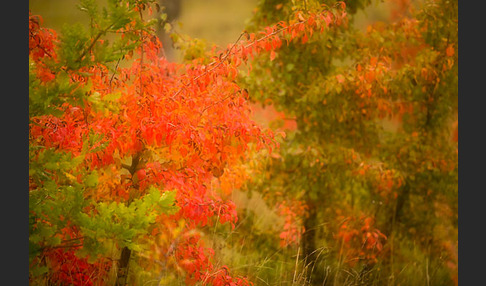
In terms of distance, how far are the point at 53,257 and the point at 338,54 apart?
296 centimetres

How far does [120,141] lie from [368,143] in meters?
2.65

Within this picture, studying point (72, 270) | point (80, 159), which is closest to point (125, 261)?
point (72, 270)

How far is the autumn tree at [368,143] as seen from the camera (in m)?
4.65

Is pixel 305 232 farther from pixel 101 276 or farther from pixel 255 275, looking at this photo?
pixel 101 276

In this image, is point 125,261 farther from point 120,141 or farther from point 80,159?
point 80,159

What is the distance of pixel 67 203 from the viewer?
2912 millimetres

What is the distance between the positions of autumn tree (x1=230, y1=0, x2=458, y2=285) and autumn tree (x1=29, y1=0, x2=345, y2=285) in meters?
0.95

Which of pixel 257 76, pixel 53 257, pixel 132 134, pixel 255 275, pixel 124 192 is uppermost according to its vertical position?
pixel 257 76

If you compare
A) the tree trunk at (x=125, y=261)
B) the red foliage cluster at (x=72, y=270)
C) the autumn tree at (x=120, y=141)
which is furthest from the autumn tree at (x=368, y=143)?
the red foliage cluster at (x=72, y=270)

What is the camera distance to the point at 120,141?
3.32m

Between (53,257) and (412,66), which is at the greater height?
(412,66)

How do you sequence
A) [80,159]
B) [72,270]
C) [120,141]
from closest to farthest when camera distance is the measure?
[80,159] → [120,141] → [72,270]

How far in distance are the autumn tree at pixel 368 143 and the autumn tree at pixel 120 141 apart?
955mm

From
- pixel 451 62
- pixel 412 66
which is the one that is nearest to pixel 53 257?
pixel 412 66
